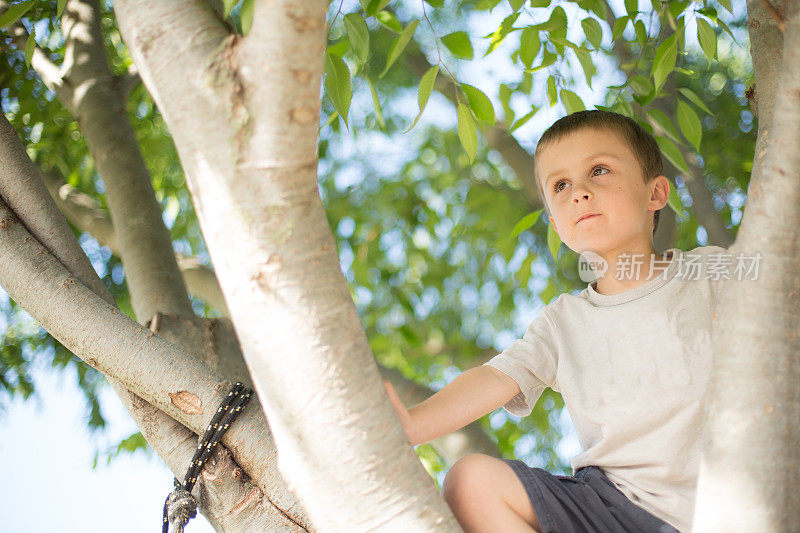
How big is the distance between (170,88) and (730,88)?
393cm

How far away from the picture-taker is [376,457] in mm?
884

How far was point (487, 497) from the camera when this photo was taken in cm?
125

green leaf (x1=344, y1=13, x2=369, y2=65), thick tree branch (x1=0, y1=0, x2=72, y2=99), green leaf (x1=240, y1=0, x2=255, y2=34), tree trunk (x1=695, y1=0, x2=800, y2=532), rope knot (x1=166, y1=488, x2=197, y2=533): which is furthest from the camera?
thick tree branch (x1=0, y1=0, x2=72, y2=99)

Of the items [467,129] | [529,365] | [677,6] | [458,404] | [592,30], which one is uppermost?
[677,6]

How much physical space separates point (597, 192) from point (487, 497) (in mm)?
810

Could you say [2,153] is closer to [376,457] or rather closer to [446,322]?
[376,457]

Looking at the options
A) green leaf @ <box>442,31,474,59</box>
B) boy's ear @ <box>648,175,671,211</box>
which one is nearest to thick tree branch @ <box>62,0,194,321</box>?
green leaf @ <box>442,31,474,59</box>

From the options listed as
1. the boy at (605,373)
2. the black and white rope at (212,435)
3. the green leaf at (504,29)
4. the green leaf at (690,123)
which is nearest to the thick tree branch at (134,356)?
the black and white rope at (212,435)

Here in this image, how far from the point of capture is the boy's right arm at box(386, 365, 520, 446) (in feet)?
4.75

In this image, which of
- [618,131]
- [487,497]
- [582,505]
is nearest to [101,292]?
[487,497]

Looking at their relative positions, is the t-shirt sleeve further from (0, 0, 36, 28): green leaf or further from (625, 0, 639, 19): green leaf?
(0, 0, 36, 28): green leaf

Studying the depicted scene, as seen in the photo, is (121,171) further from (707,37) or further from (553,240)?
(707,37)

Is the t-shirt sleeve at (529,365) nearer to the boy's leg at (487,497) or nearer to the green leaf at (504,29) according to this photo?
the boy's leg at (487,497)

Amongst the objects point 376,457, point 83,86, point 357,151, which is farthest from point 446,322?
point 376,457
